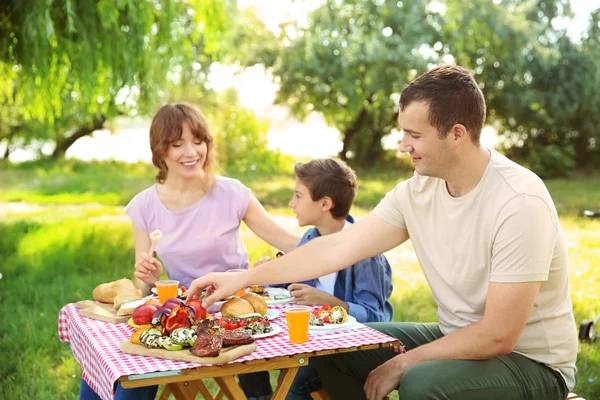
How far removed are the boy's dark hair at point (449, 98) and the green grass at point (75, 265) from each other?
238 centimetres

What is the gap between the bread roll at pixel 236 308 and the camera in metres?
2.93

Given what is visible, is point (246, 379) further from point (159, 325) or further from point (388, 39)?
point (388, 39)

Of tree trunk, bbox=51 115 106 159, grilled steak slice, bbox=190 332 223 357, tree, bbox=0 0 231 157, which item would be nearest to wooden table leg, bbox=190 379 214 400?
grilled steak slice, bbox=190 332 223 357

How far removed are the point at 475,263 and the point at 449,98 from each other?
573 millimetres

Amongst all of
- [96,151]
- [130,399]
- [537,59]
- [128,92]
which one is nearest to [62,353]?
[130,399]

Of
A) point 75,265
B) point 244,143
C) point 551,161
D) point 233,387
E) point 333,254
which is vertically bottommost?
point 75,265

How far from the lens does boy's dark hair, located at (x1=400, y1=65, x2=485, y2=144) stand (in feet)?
9.04

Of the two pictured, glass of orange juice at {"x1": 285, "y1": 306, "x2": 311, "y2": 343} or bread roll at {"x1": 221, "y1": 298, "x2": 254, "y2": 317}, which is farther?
bread roll at {"x1": 221, "y1": 298, "x2": 254, "y2": 317}

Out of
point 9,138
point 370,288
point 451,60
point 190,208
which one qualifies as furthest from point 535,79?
point 370,288

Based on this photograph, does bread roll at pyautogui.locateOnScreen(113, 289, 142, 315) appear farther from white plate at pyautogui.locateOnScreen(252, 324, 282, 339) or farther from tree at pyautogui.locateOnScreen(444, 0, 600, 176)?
tree at pyautogui.locateOnScreen(444, 0, 600, 176)

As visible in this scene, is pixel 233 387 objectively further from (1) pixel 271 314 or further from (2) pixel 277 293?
(2) pixel 277 293

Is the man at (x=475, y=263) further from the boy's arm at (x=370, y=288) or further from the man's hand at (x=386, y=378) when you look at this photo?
the boy's arm at (x=370, y=288)

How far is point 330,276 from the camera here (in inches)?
145

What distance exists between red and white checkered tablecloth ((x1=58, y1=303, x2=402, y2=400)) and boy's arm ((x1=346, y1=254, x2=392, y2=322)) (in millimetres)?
508
